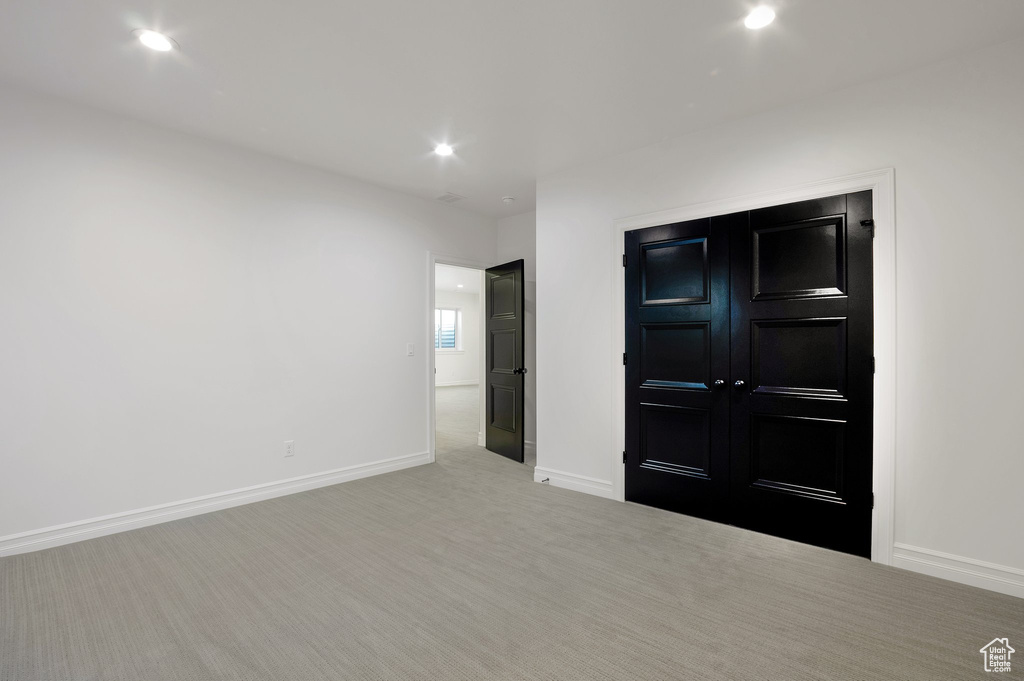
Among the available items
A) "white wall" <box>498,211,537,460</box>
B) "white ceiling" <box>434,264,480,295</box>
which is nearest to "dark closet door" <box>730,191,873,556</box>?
"white wall" <box>498,211,537,460</box>

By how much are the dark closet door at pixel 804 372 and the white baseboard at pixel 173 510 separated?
3261 millimetres

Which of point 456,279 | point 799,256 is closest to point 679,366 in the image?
point 799,256

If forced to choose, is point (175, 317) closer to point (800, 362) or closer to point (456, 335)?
point (800, 362)

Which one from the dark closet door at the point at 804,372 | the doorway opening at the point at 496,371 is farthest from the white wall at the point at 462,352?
the dark closet door at the point at 804,372

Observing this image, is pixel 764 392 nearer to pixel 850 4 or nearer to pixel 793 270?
pixel 793 270

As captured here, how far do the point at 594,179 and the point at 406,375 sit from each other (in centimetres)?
265

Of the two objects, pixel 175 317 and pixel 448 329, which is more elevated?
pixel 448 329

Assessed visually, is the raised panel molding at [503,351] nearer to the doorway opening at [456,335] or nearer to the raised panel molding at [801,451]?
the raised panel molding at [801,451]

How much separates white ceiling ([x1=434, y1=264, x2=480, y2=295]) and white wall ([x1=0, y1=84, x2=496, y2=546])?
5.83 meters

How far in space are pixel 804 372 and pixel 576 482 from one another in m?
1.98

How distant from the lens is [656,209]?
3627mm

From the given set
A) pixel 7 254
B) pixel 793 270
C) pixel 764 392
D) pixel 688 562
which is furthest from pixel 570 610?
pixel 7 254

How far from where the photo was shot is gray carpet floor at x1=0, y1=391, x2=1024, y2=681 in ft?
6.11

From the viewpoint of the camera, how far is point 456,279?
459 inches
